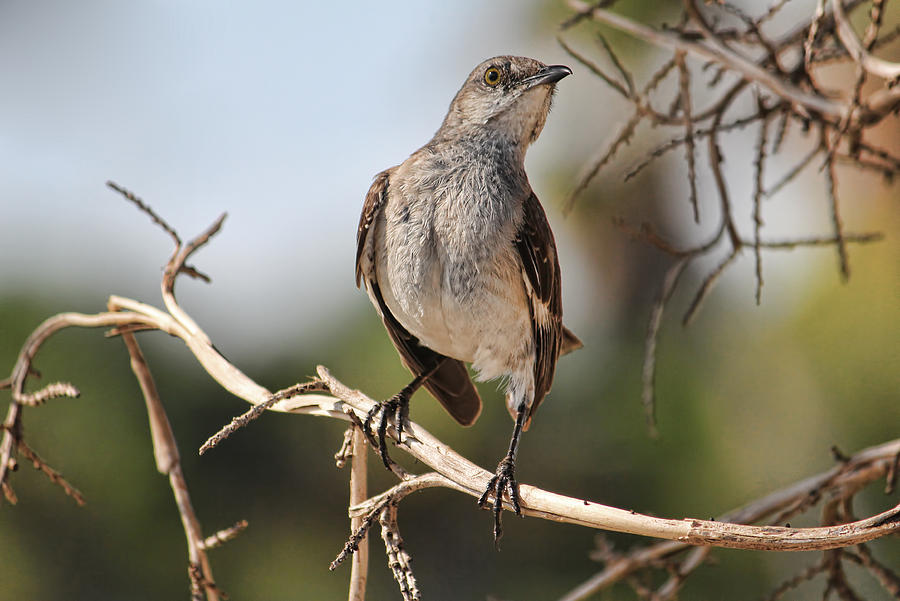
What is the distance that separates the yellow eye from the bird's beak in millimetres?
135

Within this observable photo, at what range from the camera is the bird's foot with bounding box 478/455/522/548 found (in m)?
2.13

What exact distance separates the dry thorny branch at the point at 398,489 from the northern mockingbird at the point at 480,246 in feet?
2.61

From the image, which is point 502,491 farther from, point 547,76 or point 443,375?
point 547,76

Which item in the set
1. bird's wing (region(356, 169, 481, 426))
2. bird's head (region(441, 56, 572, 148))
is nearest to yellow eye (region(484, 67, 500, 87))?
bird's head (region(441, 56, 572, 148))

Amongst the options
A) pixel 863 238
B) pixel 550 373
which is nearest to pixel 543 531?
pixel 550 373

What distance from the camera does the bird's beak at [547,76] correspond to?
10.9 feet

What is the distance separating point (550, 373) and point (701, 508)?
15.6 feet

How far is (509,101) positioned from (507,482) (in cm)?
161

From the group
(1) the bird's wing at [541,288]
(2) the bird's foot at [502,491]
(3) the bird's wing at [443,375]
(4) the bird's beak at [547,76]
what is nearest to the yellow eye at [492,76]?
(4) the bird's beak at [547,76]

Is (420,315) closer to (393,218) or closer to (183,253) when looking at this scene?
(393,218)

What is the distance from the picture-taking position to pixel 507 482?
2.68 m

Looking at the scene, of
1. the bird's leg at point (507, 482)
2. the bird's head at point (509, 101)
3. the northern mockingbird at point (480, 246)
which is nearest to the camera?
the bird's leg at point (507, 482)

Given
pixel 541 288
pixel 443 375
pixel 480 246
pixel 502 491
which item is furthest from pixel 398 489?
pixel 443 375

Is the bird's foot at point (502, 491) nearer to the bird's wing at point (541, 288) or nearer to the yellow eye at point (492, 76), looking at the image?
the bird's wing at point (541, 288)
